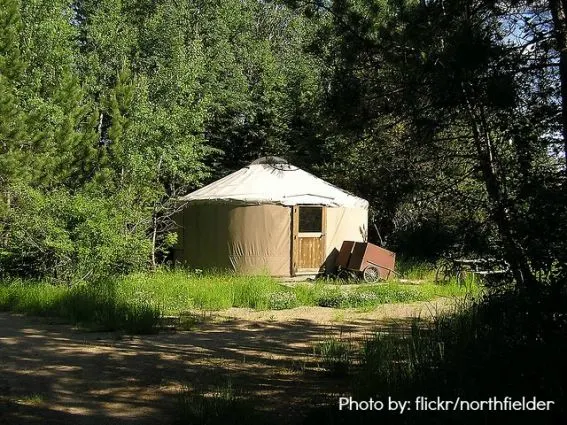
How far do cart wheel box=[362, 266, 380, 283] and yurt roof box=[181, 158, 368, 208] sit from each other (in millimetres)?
1560

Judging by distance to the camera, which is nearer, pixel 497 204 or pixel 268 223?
pixel 497 204

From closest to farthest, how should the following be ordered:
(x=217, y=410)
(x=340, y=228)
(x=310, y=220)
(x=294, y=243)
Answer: (x=217, y=410)
(x=294, y=243)
(x=340, y=228)
(x=310, y=220)

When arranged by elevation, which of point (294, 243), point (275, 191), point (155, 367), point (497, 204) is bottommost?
point (155, 367)

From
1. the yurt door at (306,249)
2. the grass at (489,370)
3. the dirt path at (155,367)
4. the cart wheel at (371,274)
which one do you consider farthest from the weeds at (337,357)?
the yurt door at (306,249)

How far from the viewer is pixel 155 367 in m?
4.94

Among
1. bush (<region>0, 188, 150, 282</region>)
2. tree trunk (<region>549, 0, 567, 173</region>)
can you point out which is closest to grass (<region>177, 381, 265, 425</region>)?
tree trunk (<region>549, 0, 567, 173</region>)

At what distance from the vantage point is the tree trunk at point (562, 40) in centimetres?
310

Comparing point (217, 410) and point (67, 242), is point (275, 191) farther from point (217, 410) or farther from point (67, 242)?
point (217, 410)

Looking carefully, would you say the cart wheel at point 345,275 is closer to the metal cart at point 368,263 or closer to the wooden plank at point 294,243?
the metal cart at point 368,263

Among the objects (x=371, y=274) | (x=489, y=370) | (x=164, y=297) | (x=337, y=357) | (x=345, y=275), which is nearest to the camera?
(x=489, y=370)

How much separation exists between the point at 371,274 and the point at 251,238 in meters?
2.30

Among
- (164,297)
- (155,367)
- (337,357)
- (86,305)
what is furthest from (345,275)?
(155,367)

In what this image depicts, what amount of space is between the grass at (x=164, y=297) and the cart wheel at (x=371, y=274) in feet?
4.02

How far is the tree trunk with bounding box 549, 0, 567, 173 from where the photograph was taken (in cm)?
310
